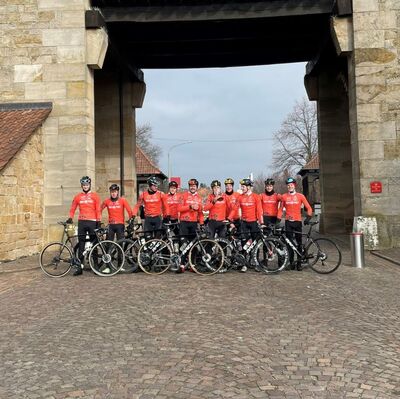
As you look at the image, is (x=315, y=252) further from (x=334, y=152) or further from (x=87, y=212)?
(x=334, y=152)

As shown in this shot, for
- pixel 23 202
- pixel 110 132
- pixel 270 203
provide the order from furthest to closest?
pixel 110 132
pixel 23 202
pixel 270 203

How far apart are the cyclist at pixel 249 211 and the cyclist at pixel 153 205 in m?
1.44

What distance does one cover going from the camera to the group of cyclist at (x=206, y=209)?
373 inches

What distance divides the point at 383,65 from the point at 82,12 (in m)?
8.13

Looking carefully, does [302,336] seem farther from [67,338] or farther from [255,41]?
[255,41]

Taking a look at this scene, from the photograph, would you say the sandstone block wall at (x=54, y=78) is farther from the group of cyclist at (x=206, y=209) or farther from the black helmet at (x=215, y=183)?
the black helmet at (x=215, y=183)

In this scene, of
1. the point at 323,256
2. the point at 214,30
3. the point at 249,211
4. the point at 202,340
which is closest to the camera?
the point at 202,340

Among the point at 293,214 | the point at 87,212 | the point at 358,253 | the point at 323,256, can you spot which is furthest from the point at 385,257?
the point at 87,212

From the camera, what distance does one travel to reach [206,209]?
9672mm

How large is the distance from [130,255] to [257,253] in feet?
8.04

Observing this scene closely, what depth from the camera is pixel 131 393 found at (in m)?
3.39

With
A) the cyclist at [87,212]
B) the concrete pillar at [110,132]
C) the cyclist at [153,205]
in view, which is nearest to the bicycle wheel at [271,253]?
the cyclist at [153,205]

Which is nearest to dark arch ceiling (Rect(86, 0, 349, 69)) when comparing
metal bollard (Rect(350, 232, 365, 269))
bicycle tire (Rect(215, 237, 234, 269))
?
metal bollard (Rect(350, 232, 365, 269))

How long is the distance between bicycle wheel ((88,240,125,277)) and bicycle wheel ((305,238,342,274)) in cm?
358
